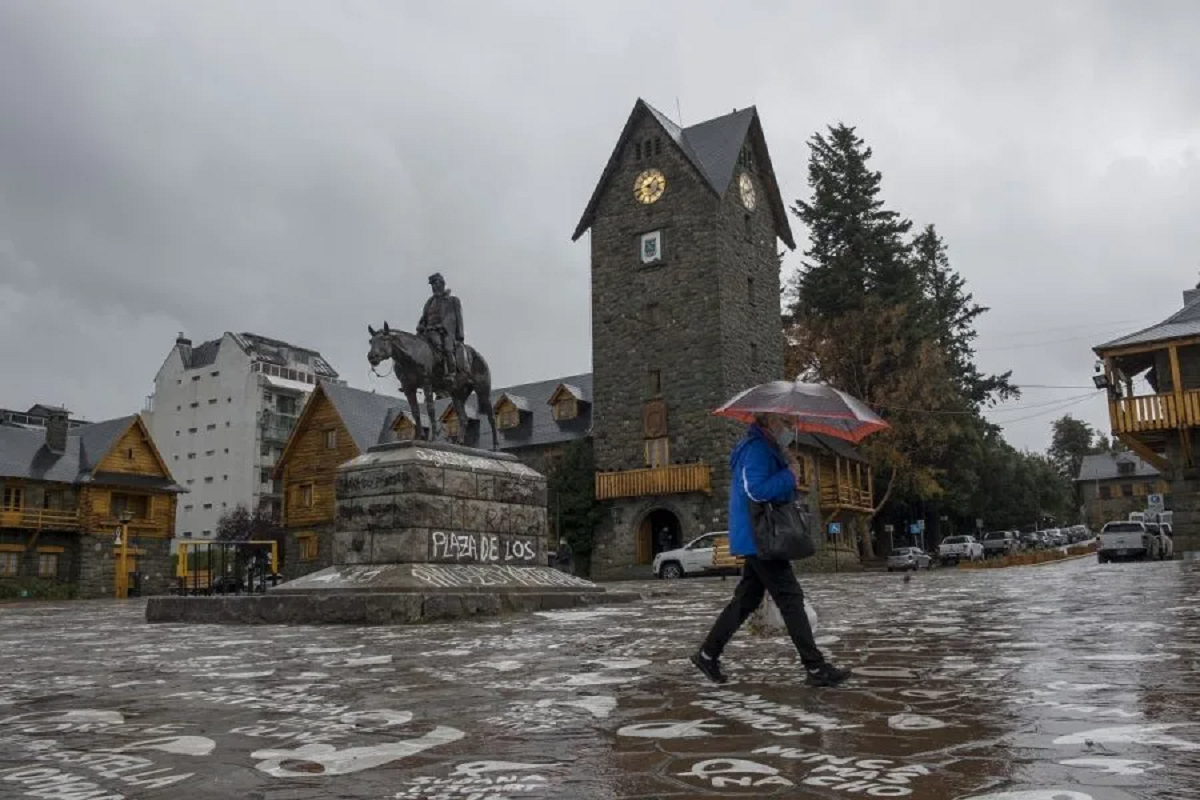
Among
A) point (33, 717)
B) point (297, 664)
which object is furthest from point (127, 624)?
point (33, 717)

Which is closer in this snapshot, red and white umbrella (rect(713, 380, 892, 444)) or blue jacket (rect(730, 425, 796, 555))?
blue jacket (rect(730, 425, 796, 555))

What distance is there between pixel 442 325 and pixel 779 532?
33.2 ft

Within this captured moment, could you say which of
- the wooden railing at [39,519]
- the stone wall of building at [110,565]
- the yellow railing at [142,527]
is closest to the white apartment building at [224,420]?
the yellow railing at [142,527]

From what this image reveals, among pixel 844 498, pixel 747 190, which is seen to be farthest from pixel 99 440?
pixel 844 498

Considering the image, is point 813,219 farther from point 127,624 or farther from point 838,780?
point 838,780

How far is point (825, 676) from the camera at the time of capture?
5027 millimetres

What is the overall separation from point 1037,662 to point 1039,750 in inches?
106

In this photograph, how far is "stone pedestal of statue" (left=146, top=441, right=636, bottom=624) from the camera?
11.4m

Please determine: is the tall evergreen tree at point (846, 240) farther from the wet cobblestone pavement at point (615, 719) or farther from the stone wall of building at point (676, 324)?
the wet cobblestone pavement at point (615, 719)

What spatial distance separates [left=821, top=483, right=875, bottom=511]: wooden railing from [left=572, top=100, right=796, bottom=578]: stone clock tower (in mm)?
5435

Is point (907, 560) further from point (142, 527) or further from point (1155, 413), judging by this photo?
point (142, 527)

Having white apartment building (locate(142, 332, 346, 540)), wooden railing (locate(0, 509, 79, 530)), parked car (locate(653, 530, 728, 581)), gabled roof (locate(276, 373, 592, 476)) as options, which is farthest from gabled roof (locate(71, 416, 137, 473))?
parked car (locate(653, 530, 728, 581))

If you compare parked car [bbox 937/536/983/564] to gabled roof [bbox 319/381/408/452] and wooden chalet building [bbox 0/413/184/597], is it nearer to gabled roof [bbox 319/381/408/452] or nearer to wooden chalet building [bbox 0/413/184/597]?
gabled roof [bbox 319/381/408/452]

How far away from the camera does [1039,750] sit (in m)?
3.37
